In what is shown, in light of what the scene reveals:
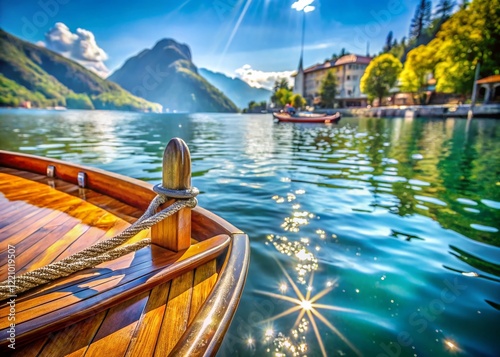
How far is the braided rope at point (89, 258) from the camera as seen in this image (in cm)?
120

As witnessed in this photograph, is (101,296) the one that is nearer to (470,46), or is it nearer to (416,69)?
(470,46)

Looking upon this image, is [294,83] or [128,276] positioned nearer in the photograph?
[128,276]

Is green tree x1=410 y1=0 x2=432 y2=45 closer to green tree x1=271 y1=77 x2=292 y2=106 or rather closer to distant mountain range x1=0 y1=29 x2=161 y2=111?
green tree x1=271 y1=77 x2=292 y2=106

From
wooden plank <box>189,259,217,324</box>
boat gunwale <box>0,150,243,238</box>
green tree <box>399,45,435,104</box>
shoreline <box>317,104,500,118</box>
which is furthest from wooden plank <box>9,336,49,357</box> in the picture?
green tree <box>399,45,435,104</box>

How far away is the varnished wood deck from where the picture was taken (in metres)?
1.14

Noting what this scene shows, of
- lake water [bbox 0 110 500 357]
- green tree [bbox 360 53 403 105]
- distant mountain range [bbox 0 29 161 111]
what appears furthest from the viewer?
distant mountain range [bbox 0 29 161 111]

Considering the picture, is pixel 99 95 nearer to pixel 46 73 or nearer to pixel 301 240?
pixel 46 73

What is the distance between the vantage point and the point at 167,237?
179cm

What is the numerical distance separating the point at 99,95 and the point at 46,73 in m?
29.8

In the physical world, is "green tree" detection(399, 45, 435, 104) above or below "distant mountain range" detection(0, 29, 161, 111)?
below

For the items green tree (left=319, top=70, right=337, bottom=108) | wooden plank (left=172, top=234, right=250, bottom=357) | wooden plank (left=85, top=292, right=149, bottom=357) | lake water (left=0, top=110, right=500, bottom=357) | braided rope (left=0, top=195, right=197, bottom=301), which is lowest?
lake water (left=0, top=110, right=500, bottom=357)

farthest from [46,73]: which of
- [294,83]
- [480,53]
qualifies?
[480,53]

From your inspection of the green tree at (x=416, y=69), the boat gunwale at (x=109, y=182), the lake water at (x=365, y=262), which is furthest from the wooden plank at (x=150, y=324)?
the green tree at (x=416, y=69)

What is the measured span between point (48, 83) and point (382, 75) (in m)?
165
